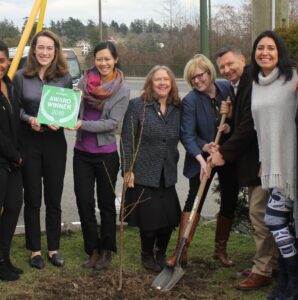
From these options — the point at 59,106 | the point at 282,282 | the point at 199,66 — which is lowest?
the point at 282,282

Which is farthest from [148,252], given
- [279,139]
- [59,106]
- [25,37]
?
[25,37]

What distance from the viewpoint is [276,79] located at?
12.8 feet

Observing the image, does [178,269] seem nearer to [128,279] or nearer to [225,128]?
[128,279]

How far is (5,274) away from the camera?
466cm

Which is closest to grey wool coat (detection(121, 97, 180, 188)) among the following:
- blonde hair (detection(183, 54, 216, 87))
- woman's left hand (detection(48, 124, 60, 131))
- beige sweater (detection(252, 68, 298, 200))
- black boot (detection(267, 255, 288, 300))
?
blonde hair (detection(183, 54, 216, 87))

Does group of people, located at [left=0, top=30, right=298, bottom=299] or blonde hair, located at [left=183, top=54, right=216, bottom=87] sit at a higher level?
blonde hair, located at [left=183, top=54, right=216, bottom=87]

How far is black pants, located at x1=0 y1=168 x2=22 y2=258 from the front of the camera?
15.0 feet

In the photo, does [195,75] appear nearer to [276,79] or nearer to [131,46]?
[276,79]

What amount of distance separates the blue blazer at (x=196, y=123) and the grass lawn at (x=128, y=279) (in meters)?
0.90

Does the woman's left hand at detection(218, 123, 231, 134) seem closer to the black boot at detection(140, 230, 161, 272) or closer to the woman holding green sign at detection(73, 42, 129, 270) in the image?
the woman holding green sign at detection(73, 42, 129, 270)

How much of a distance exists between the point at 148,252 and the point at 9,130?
1.65 metres

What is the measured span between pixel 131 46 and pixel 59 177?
6576cm

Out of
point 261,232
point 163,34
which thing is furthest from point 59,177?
point 163,34

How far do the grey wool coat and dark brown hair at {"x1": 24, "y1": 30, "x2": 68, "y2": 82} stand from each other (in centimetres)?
69
